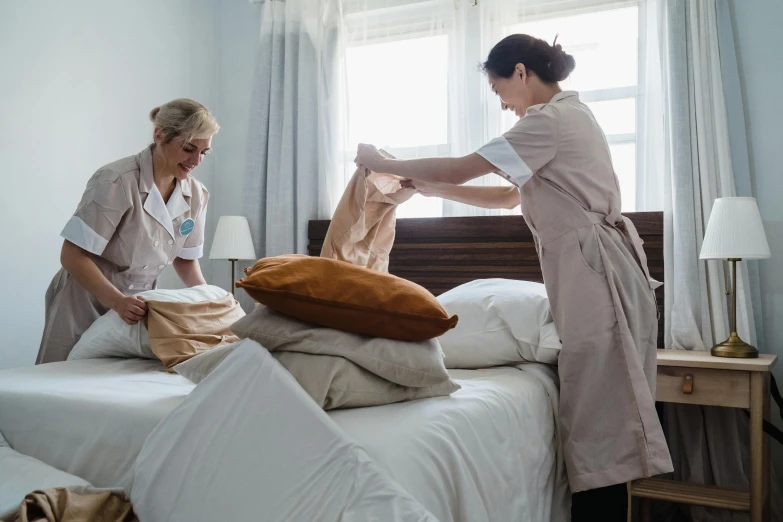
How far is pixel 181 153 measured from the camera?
229 centimetres

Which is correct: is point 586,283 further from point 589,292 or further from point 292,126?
point 292,126

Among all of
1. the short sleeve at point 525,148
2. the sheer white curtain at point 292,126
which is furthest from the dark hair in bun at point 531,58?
the sheer white curtain at point 292,126

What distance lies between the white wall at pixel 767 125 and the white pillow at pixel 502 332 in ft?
3.78

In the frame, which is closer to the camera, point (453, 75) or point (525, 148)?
point (525, 148)

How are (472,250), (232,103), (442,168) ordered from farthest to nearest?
(232,103) → (472,250) → (442,168)

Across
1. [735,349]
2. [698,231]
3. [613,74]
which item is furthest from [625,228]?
[613,74]

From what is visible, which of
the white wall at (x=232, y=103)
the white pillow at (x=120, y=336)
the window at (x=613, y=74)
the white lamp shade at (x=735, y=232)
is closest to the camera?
the white pillow at (x=120, y=336)

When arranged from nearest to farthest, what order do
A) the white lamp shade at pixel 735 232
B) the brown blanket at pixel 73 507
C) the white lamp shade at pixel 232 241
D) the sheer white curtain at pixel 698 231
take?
the brown blanket at pixel 73 507
the white lamp shade at pixel 735 232
the sheer white curtain at pixel 698 231
the white lamp shade at pixel 232 241

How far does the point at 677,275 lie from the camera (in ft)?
8.98

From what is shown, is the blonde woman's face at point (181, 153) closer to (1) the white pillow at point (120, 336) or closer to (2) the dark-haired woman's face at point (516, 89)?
(1) the white pillow at point (120, 336)

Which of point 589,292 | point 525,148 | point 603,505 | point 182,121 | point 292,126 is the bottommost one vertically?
point 603,505

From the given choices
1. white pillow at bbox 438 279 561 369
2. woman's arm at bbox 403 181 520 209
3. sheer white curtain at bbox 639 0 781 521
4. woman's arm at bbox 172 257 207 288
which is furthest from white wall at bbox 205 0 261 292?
sheer white curtain at bbox 639 0 781 521

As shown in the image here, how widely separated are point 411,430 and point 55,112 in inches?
102

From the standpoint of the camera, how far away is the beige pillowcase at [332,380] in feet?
4.34
